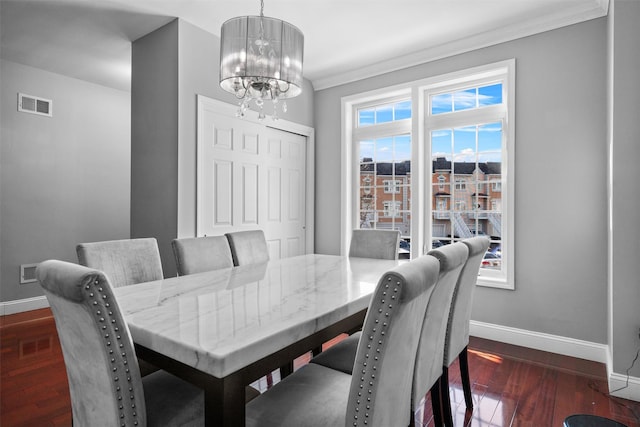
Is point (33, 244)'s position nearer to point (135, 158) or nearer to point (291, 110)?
point (135, 158)

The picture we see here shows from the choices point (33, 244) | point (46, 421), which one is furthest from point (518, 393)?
point (33, 244)

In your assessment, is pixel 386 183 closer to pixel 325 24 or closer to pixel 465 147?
pixel 465 147

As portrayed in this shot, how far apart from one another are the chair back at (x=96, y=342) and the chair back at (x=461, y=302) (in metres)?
1.35

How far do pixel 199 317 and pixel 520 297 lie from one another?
9.34ft

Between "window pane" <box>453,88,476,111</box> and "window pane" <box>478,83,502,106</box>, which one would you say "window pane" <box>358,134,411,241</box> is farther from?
"window pane" <box>478,83,502,106</box>

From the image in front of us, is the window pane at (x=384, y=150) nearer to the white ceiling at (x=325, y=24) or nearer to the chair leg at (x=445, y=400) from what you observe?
the white ceiling at (x=325, y=24)

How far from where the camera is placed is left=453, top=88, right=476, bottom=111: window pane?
3.48 metres

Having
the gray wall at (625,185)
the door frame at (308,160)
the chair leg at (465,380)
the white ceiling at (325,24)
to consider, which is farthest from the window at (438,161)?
the chair leg at (465,380)

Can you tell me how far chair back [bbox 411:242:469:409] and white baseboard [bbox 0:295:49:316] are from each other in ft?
14.4

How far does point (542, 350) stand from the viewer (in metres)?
2.95

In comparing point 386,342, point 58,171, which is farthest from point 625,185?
point 58,171

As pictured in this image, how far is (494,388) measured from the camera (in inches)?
91.0

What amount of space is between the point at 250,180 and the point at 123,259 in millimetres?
1830

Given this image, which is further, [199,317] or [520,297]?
[520,297]
